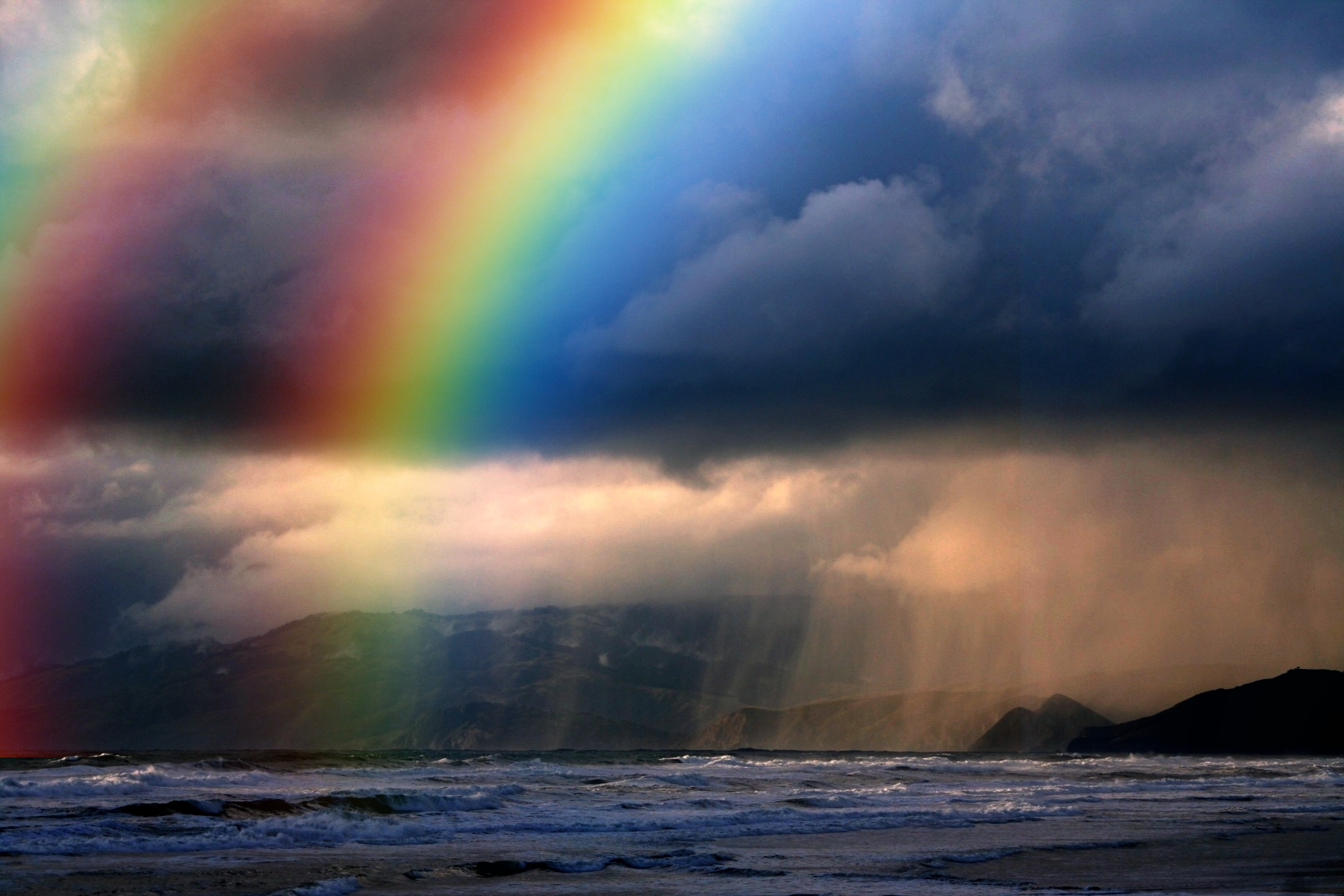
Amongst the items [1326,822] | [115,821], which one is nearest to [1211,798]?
[1326,822]

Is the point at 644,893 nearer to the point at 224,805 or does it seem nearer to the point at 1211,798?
the point at 224,805

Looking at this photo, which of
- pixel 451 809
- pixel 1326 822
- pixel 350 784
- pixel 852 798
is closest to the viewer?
pixel 1326 822

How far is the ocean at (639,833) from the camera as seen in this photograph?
101ft

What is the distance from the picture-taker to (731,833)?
45438 millimetres

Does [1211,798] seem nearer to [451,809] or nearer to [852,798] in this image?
[852,798]

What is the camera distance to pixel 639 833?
44.9 m

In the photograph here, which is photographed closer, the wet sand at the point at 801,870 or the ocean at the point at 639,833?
the wet sand at the point at 801,870

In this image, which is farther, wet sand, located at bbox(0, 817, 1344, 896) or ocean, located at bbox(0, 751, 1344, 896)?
ocean, located at bbox(0, 751, 1344, 896)

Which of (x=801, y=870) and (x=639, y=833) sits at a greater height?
(x=801, y=870)

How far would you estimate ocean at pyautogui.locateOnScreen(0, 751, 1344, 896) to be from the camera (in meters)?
30.7

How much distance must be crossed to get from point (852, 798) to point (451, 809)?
69.6 feet

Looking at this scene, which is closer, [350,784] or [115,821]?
[115,821]

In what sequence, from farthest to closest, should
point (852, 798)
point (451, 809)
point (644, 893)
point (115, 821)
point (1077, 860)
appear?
point (852, 798) < point (451, 809) < point (115, 821) < point (1077, 860) < point (644, 893)

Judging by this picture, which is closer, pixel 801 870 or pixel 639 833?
pixel 801 870
